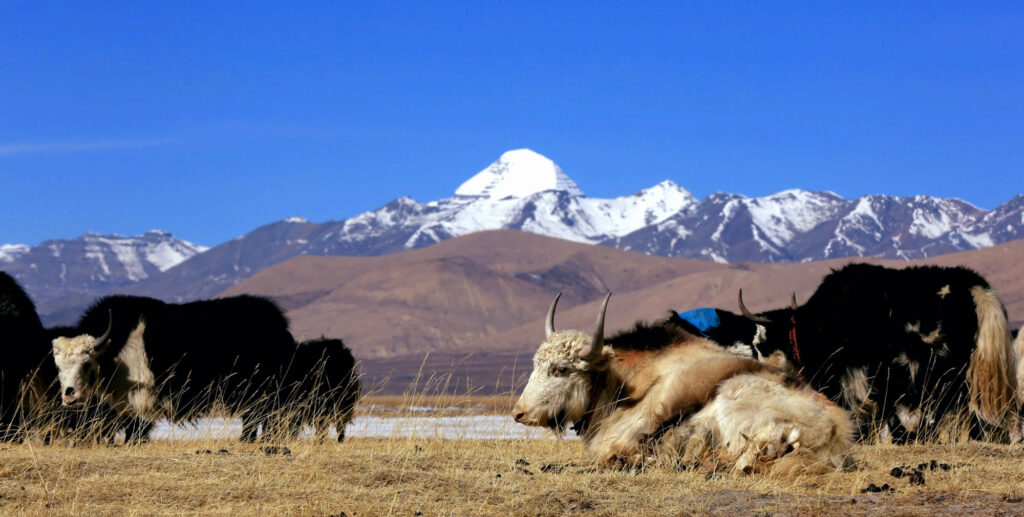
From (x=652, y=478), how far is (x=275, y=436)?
4799mm

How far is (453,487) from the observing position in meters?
7.51

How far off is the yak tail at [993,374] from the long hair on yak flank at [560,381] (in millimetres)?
3820

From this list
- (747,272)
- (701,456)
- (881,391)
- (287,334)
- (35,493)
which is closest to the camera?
(35,493)

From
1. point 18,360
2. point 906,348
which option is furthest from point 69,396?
point 906,348

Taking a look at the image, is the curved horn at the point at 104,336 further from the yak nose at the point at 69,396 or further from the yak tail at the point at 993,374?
the yak tail at the point at 993,374

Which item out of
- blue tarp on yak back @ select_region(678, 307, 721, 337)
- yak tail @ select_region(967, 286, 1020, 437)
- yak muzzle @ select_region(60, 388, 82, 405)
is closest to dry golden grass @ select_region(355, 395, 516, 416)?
blue tarp on yak back @ select_region(678, 307, 721, 337)

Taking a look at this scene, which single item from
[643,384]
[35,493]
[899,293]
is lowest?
[35,493]

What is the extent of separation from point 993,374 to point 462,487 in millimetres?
5282

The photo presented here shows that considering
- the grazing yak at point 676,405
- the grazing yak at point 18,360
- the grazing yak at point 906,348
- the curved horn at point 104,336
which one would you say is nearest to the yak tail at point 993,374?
the grazing yak at point 906,348

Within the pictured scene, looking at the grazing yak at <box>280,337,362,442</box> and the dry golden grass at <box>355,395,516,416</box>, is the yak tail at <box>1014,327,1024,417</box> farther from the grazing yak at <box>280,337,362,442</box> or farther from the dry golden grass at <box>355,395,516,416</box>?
the grazing yak at <box>280,337,362,442</box>

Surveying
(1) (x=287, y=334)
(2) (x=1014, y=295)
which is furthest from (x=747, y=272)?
(1) (x=287, y=334)

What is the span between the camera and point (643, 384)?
8609mm

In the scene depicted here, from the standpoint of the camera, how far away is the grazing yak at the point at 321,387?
13258 millimetres

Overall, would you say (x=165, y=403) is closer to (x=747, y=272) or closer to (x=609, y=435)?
(x=609, y=435)
